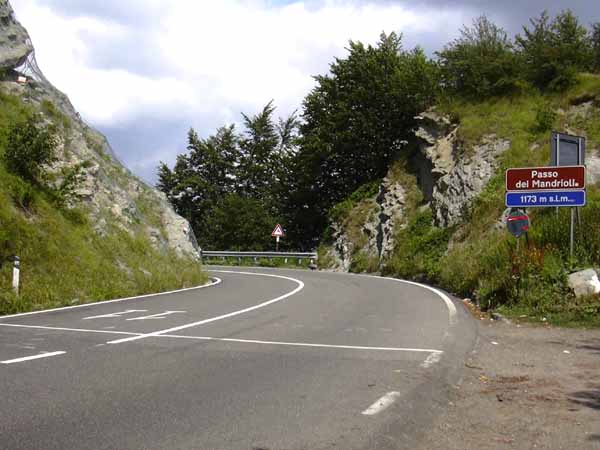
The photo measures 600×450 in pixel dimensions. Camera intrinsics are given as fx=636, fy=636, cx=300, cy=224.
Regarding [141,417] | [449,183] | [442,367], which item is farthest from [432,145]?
[141,417]

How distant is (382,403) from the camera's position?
5879mm

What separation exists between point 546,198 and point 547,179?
44cm

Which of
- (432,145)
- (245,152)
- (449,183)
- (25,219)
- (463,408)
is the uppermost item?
(245,152)

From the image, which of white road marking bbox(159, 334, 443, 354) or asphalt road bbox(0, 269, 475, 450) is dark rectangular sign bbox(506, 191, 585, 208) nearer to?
asphalt road bbox(0, 269, 475, 450)

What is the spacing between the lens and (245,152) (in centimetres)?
6719

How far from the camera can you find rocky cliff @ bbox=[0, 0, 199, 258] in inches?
853

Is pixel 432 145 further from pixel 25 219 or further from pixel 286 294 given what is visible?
pixel 25 219

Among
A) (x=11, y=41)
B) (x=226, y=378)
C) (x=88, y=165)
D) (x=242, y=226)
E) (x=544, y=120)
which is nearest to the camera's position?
(x=226, y=378)

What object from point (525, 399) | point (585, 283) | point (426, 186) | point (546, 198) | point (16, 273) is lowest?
point (525, 399)

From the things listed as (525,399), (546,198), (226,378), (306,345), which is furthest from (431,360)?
(546,198)

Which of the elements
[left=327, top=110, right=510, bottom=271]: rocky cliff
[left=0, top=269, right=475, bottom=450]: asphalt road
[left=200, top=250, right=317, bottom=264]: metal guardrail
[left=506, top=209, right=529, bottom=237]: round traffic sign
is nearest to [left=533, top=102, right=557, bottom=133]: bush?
[left=327, top=110, right=510, bottom=271]: rocky cliff

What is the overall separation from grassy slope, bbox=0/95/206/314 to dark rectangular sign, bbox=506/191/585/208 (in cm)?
1028

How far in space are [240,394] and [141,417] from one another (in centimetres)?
113

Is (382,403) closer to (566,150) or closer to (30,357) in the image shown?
(30,357)
